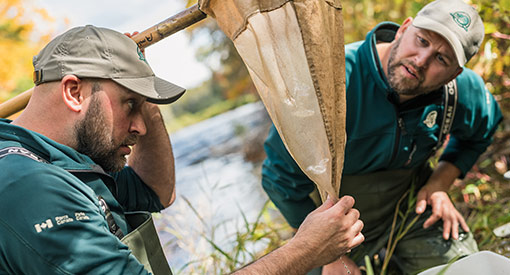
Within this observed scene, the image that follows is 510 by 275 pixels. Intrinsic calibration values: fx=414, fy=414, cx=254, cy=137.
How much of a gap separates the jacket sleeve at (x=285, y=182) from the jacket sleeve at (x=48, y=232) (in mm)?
1258

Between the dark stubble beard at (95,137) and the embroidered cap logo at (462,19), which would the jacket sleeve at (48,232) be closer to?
the dark stubble beard at (95,137)

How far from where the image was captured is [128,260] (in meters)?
1.31

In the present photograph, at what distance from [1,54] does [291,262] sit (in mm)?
11106

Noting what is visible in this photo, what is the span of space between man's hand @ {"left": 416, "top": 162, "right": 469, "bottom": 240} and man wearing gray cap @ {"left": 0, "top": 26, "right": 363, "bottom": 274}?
3.65 feet

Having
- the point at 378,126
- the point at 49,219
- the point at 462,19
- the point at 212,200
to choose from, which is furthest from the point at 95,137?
the point at 212,200

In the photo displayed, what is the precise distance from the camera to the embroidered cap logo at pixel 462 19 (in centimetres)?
215

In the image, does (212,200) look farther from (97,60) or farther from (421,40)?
(97,60)

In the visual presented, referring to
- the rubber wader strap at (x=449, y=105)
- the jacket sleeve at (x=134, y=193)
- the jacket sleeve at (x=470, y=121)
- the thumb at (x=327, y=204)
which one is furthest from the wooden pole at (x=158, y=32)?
the jacket sleeve at (x=470, y=121)

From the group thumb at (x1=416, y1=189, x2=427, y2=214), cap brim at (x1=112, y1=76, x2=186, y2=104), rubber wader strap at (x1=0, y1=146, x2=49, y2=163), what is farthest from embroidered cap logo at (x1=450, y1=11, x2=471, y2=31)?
rubber wader strap at (x1=0, y1=146, x2=49, y2=163)

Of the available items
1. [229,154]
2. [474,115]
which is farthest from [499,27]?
[229,154]

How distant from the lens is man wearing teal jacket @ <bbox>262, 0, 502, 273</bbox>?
218 centimetres

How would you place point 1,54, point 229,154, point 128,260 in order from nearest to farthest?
1. point 128,260
2. point 229,154
3. point 1,54

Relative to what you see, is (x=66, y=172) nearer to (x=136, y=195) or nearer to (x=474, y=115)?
(x=136, y=195)

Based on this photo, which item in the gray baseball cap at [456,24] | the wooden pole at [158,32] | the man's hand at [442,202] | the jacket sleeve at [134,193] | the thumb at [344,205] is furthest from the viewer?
the man's hand at [442,202]
